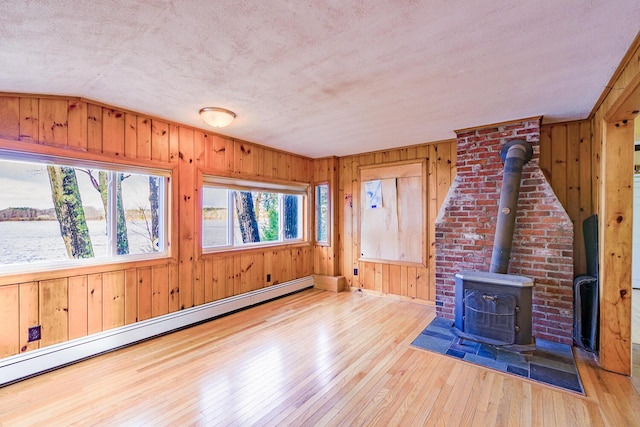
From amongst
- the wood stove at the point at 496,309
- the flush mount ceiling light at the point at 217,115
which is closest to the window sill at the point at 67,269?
the flush mount ceiling light at the point at 217,115

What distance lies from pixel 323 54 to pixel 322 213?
351 centimetres

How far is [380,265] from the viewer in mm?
4633

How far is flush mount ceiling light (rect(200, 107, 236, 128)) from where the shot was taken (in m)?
2.79

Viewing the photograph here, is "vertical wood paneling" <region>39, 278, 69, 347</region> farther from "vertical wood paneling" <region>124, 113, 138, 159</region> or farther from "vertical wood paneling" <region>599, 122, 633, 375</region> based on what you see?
"vertical wood paneling" <region>599, 122, 633, 375</region>

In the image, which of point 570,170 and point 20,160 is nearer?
point 20,160

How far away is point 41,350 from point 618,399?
4401 millimetres

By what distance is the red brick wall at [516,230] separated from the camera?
9.68 feet

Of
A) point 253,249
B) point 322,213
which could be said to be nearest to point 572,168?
point 322,213

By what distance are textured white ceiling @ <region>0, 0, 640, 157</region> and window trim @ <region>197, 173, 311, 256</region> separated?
95 centimetres

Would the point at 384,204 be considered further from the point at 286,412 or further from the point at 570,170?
the point at 286,412

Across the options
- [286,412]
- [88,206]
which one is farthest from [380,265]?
[88,206]

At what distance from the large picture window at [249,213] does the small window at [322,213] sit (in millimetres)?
277

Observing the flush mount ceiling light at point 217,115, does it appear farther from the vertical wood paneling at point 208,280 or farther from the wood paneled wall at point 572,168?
the wood paneled wall at point 572,168

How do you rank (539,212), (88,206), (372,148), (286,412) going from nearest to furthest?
(286,412) < (88,206) < (539,212) < (372,148)
